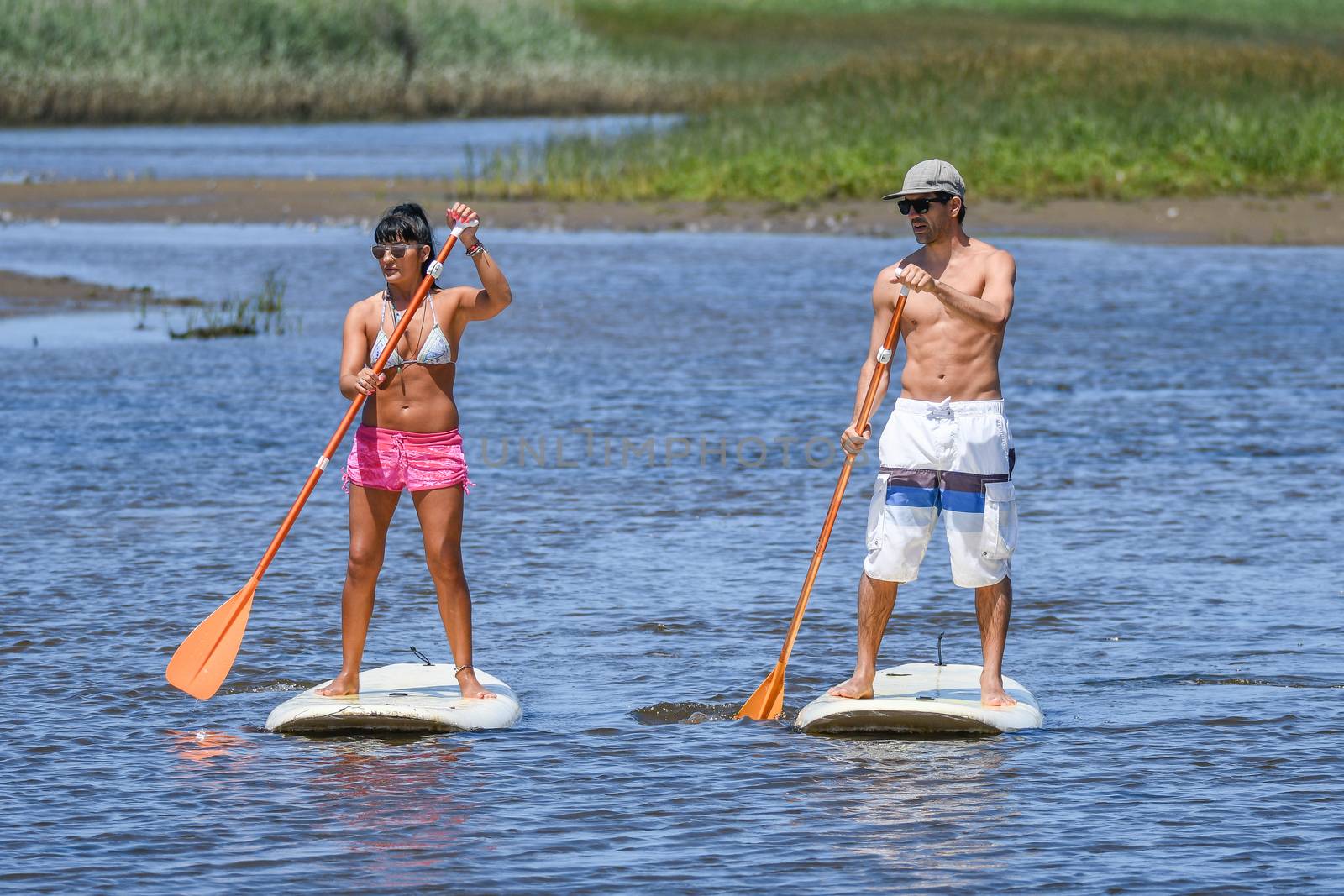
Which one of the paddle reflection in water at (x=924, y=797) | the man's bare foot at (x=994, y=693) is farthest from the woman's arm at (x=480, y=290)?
the man's bare foot at (x=994, y=693)

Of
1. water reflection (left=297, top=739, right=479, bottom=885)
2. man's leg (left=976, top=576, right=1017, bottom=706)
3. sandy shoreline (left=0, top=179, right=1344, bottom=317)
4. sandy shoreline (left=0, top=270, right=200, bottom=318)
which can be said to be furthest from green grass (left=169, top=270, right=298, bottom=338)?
man's leg (left=976, top=576, right=1017, bottom=706)

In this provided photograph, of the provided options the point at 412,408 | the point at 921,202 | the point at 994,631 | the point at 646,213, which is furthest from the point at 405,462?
the point at 646,213

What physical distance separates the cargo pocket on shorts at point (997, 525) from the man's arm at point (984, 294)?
21.9 inches

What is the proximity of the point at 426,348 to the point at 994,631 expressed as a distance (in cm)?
221

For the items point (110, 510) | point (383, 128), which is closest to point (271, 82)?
point (383, 128)

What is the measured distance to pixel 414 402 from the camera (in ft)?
25.7

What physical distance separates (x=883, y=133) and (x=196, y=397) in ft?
61.9

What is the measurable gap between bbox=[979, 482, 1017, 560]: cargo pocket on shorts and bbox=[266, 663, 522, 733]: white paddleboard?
1.79m

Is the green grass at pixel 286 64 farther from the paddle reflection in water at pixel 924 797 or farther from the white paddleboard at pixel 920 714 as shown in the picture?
the paddle reflection in water at pixel 924 797

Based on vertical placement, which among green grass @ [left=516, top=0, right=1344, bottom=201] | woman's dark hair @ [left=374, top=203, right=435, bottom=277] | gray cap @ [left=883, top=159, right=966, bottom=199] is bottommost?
woman's dark hair @ [left=374, top=203, right=435, bottom=277]

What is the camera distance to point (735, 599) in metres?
10.2

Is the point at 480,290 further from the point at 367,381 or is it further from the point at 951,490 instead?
the point at 951,490

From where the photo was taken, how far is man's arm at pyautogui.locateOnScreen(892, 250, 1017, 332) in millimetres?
7629

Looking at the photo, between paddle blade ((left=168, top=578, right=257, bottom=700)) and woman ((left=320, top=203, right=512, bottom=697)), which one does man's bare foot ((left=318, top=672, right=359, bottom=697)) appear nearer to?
woman ((left=320, top=203, right=512, bottom=697))
